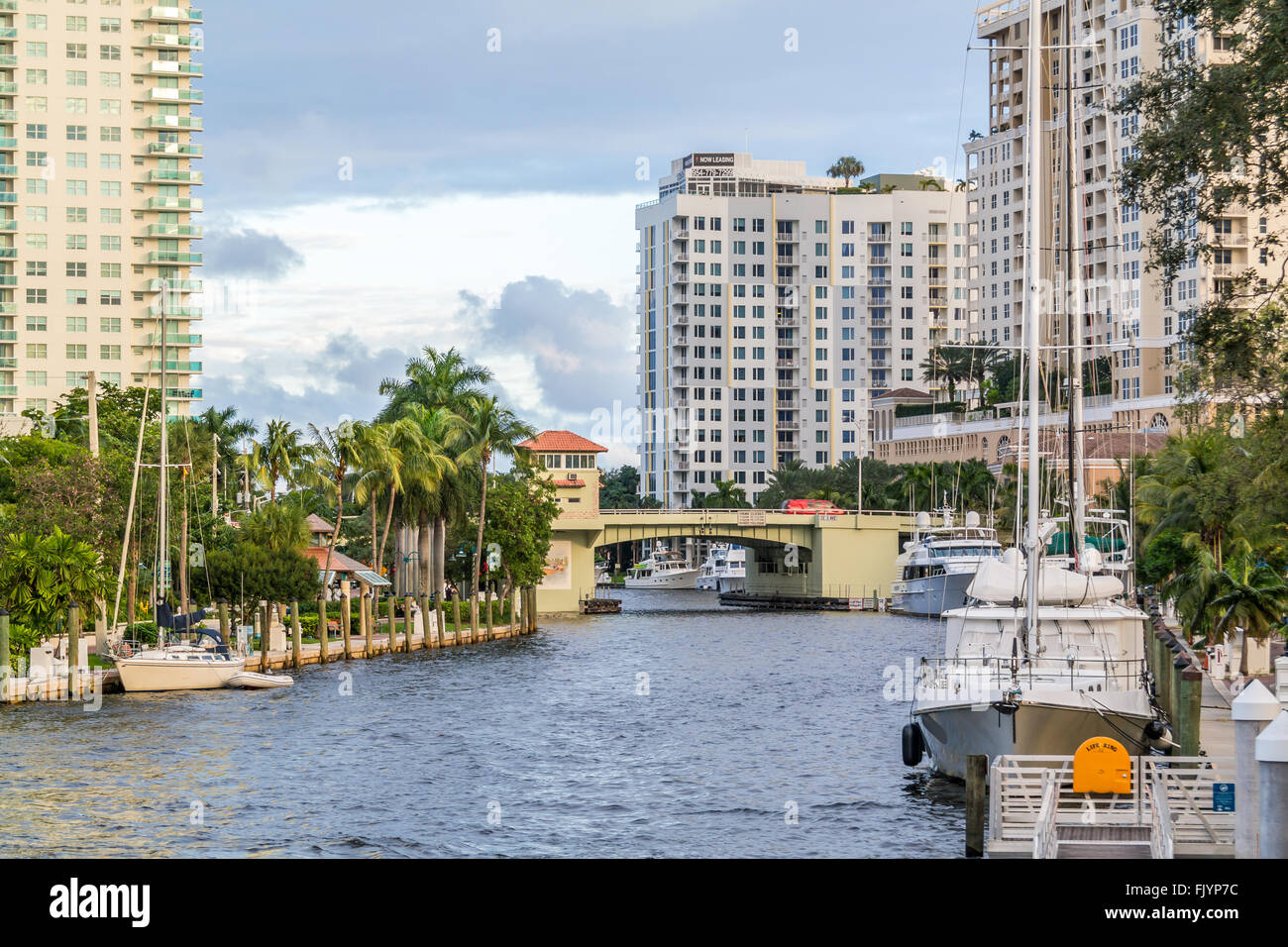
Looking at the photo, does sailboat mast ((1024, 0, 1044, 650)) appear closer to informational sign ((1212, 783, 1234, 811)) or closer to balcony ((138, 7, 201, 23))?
informational sign ((1212, 783, 1234, 811))

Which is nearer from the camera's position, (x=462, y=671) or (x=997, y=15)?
(x=462, y=671)

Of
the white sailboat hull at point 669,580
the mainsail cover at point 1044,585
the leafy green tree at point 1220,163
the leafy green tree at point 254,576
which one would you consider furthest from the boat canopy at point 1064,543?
the white sailboat hull at point 669,580

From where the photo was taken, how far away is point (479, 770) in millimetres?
38938

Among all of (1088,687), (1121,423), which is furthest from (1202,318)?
(1121,423)

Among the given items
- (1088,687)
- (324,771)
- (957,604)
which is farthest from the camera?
(957,604)

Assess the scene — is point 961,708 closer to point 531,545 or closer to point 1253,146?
point 1253,146

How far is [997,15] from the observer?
193125 millimetres

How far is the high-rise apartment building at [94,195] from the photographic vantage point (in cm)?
15262

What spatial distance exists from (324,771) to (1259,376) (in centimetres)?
2340

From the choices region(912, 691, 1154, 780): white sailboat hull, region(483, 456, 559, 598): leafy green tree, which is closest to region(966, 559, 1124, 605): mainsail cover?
region(912, 691, 1154, 780): white sailboat hull

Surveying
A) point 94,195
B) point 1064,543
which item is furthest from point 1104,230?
point 1064,543

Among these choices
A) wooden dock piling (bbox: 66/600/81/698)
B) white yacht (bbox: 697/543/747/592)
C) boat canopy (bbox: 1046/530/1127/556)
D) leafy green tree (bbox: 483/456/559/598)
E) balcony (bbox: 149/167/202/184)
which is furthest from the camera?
white yacht (bbox: 697/543/747/592)

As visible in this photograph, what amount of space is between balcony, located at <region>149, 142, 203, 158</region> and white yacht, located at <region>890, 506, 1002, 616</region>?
85.7 m

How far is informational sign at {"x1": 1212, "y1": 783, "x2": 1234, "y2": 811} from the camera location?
2198cm
